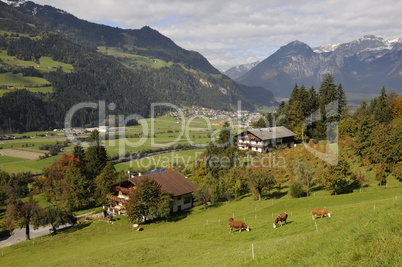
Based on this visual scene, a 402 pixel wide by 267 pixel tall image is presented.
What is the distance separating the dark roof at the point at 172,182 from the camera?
52.4m

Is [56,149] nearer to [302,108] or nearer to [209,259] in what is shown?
[302,108]

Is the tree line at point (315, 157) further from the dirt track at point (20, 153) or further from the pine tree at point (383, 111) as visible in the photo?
the dirt track at point (20, 153)

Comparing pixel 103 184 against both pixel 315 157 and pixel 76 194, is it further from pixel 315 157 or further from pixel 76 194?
pixel 315 157

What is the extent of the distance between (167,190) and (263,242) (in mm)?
35005

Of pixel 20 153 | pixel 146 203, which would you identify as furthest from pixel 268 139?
pixel 20 153

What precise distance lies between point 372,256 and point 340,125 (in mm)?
58845

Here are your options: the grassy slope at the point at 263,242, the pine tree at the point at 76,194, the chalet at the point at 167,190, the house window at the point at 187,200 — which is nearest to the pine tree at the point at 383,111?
the grassy slope at the point at 263,242

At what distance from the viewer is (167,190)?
52.0 m

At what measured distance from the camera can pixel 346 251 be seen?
10.2 m

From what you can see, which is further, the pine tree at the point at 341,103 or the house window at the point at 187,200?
the pine tree at the point at 341,103

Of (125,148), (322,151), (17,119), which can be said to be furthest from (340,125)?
(17,119)

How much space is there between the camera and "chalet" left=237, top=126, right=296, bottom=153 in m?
74.2

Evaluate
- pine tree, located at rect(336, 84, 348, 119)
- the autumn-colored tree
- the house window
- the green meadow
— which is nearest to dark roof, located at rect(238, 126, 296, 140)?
pine tree, located at rect(336, 84, 348, 119)

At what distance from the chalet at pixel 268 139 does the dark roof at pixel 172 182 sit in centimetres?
2674
